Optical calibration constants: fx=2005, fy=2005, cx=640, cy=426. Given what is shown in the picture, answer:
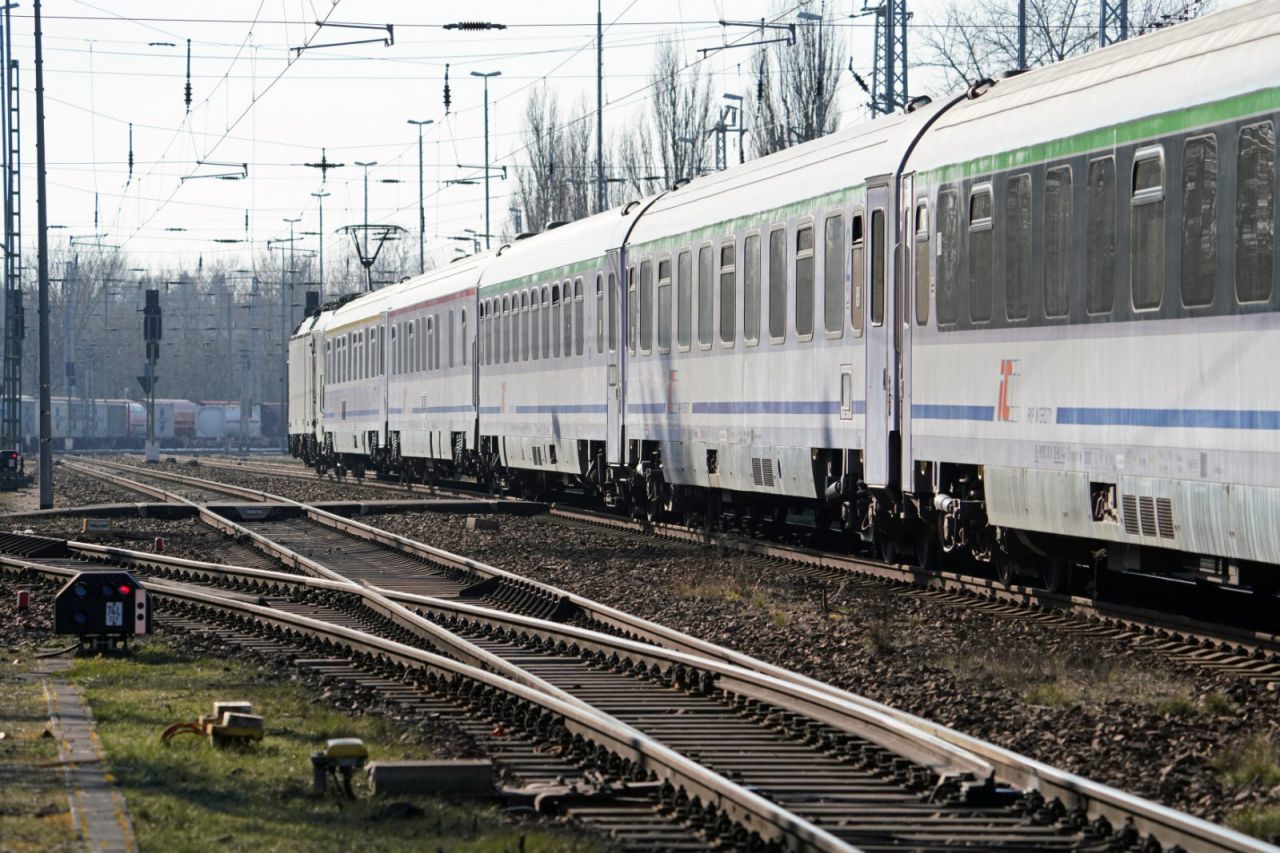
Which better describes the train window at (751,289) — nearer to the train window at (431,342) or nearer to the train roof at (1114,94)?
the train roof at (1114,94)

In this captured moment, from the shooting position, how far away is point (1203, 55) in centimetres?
1197

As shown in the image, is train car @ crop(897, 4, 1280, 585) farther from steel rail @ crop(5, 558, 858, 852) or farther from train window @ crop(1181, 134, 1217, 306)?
steel rail @ crop(5, 558, 858, 852)

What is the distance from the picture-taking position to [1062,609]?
14.9 m

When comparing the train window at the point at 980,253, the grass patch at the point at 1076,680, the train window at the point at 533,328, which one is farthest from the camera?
the train window at the point at 533,328

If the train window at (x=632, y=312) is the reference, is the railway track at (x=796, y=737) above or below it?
below

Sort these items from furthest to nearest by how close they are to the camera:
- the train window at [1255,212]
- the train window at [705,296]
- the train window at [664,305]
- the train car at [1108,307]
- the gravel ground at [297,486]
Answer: the gravel ground at [297,486]
the train window at [664,305]
the train window at [705,296]
the train car at [1108,307]
the train window at [1255,212]

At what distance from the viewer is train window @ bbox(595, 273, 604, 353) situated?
85.3ft

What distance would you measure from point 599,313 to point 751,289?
605 cm

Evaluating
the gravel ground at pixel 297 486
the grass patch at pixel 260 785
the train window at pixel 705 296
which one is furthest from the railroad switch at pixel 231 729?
the gravel ground at pixel 297 486

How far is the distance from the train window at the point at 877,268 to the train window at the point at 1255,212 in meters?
5.60

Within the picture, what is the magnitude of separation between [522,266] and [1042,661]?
20191 millimetres

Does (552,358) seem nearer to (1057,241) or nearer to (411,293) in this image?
(411,293)

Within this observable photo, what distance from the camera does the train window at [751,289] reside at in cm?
2011

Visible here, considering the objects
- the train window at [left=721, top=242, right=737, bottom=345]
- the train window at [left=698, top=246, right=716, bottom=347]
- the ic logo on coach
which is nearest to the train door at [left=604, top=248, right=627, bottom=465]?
the train window at [left=698, top=246, right=716, bottom=347]
